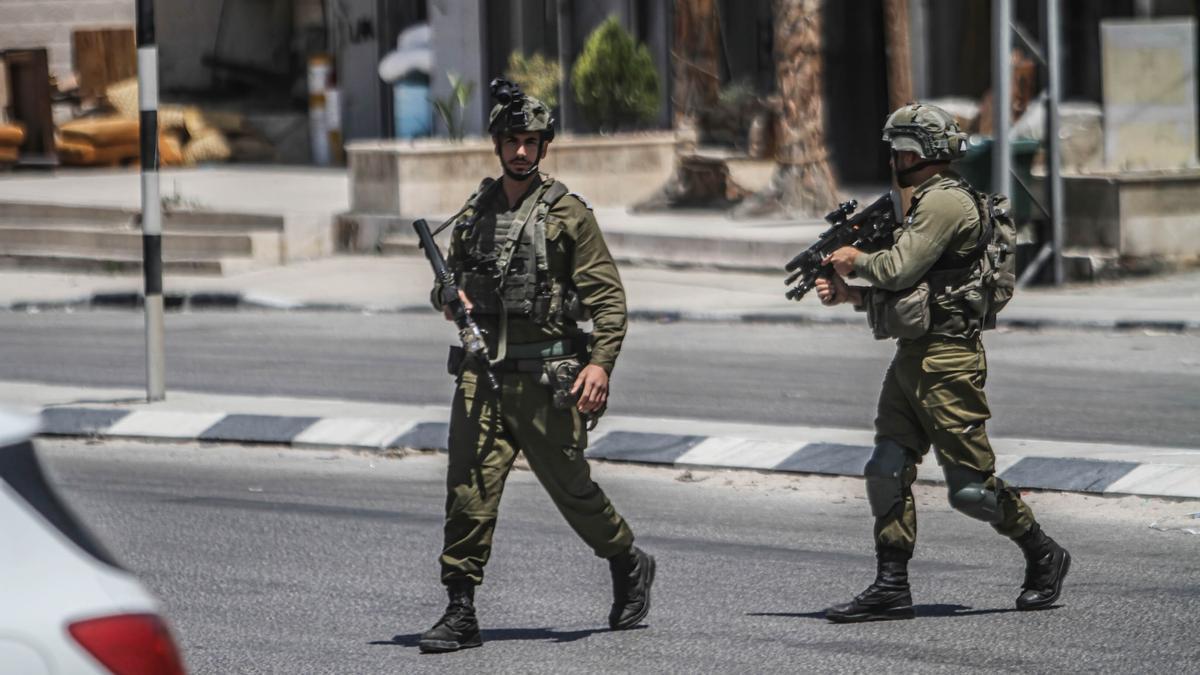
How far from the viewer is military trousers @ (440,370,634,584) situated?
6.41 m

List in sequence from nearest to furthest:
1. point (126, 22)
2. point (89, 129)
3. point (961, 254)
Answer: point (961, 254) < point (89, 129) < point (126, 22)

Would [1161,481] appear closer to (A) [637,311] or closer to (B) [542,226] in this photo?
(B) [542,226]

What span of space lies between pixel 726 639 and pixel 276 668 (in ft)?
4.69

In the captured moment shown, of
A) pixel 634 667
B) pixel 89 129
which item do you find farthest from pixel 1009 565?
pixel 89 129

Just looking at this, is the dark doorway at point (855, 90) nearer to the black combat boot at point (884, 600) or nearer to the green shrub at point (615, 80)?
the green shrub at point (615, 80)

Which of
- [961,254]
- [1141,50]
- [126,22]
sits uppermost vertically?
[126,22]

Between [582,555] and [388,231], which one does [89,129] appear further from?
[582,555]

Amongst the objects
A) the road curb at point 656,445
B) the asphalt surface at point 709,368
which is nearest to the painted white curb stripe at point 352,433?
the road curb at point 656,445

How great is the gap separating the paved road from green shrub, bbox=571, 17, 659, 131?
13.4 m

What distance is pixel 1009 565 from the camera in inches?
299

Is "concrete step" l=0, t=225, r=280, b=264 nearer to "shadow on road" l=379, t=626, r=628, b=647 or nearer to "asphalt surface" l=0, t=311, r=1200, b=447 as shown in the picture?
"asphalt surface" l=0, t=311, r=1200, b=447

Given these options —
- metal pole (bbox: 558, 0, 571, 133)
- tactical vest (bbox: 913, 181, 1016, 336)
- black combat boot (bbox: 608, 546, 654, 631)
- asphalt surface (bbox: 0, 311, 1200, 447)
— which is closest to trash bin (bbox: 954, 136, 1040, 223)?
asphalt surface (bbox: 0, 311, 1200, 447)

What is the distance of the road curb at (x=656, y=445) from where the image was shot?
356 inches

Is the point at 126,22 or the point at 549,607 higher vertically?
the point at 126,22
